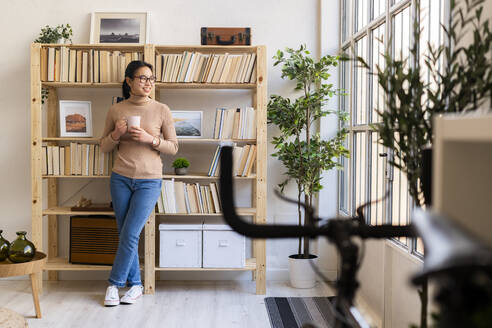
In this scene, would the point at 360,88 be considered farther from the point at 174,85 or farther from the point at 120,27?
the point at 120,27

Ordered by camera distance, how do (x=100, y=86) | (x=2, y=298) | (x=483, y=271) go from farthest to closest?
(x=100, y=86) → (x=2, y=298) → (x=483, y=271)

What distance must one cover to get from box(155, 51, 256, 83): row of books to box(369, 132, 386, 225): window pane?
3.57 feet

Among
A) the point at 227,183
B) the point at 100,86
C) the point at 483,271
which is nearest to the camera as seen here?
the point at 483,271

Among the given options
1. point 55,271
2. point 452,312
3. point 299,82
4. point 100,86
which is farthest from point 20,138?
point 452,312

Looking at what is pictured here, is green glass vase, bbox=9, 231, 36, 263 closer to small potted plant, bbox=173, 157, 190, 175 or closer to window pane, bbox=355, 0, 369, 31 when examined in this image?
small potted plant, bbox=173, 157, 190, 175

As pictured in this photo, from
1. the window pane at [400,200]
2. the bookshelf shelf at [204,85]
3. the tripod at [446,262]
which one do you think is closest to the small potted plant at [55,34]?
the bookshelf shelf at [204,85]

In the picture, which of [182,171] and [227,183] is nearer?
[227,183]

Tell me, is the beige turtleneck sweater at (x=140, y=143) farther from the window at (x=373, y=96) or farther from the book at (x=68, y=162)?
the window at (x=373, y=96)

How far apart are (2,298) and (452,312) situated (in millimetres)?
3902

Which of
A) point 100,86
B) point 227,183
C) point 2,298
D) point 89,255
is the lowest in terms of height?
point 2,298

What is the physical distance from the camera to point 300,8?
14.3 ft

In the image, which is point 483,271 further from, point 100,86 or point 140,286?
point 100,86

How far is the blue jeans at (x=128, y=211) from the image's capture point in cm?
369

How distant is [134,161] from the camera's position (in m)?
3.70
